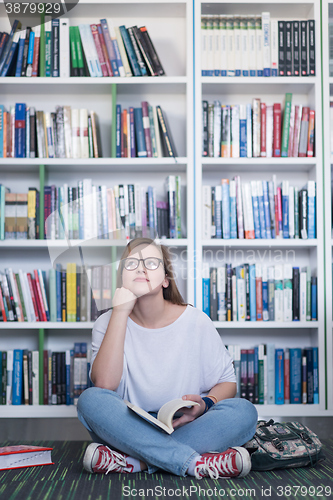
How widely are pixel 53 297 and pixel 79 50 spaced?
115cm

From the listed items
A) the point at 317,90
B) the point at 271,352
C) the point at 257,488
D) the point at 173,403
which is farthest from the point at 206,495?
the point at 317,90

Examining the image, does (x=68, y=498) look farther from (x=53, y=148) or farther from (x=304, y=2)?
(x=304, y=2)

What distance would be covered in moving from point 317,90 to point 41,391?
187 centimetres

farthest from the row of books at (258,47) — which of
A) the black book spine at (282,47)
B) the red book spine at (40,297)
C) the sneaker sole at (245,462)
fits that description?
the sneaker sole at (245,462)

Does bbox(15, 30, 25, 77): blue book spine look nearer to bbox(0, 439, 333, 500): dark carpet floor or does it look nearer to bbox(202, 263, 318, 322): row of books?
bbox(202, 263, 318, 322): row of books

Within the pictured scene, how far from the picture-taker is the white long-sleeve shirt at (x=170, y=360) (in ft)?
5.07

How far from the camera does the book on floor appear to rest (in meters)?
1.46

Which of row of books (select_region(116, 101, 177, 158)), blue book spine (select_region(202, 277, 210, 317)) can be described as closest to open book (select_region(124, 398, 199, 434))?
blue book spine (select_region(202, 277, 210, 317))

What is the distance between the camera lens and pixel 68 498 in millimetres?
1219

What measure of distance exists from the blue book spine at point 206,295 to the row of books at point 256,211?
0.21 m

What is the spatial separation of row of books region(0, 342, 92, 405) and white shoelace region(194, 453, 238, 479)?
1.00 metres

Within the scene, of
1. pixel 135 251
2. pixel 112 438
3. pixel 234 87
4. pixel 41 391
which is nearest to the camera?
pixel 112 438

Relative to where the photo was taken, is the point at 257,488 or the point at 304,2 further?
the point at 304,2

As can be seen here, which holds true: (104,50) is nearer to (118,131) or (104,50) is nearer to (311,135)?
(118,131)
